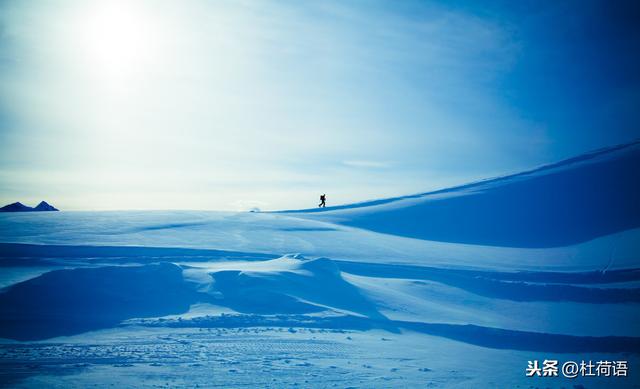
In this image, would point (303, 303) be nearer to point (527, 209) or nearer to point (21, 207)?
point (527, 209)

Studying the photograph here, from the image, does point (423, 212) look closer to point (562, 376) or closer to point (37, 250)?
point (562, 376)

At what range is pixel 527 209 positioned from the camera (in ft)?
66.4

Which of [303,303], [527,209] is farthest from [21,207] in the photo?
[527,209]

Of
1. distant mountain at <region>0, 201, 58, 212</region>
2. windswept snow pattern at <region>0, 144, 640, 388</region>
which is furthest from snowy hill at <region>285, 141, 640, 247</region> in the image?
distant mountain at <region>0, 201, 58, 212</region>

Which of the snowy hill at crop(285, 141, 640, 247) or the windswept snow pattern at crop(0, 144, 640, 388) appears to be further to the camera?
the snowy hill at crop(285, 141, 640, 247)

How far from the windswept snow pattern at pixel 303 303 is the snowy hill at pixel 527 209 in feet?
0.88

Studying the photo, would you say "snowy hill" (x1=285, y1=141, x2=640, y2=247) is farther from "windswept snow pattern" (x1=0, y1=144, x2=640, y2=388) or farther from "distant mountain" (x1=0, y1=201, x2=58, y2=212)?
"distant mountain" (x1=0, y1=201, x2=58, y2=212)

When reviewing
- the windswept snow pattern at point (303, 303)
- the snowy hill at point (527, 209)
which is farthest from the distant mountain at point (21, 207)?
the snowy hill at point (527, 209)

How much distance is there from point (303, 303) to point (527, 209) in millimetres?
15685

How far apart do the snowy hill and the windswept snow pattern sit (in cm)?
27

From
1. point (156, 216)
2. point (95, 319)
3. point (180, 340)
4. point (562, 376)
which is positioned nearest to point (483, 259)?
point (562, 376)

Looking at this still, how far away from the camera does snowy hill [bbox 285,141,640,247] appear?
707 inches

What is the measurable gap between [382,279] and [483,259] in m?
4.84

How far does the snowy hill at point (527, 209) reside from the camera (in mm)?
17969
